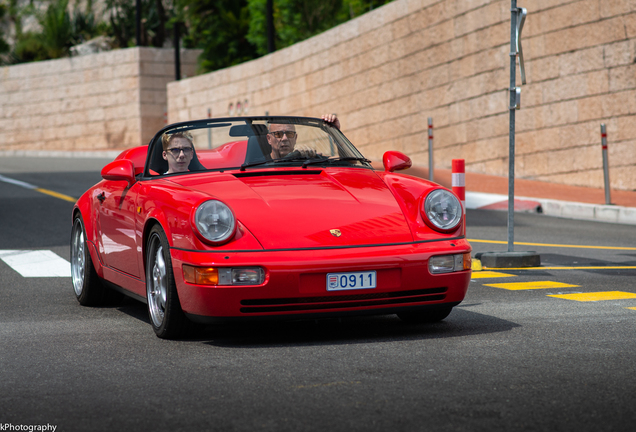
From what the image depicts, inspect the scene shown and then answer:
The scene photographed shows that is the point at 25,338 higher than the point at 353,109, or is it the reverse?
the point at 353,109

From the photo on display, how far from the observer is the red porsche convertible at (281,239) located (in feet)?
15.4

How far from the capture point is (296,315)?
15.7 ft

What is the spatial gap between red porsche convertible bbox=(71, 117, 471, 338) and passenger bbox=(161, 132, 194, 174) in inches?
0.4

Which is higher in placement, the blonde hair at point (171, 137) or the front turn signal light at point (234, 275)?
the blonde hair at point (171, 137)

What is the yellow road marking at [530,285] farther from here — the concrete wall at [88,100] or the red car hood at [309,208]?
the concrete wall at [88,100]

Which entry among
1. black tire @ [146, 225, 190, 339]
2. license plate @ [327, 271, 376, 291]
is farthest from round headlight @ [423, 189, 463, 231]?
black tire @ [146, 225, 190, 339]

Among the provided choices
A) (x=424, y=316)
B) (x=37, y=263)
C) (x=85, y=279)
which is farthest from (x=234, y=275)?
(x=37, y=263)

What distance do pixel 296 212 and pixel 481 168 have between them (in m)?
15.5

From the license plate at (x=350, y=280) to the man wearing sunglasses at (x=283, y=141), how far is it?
4.11 ft

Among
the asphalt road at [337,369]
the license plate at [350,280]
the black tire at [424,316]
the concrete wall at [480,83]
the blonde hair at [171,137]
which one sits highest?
the concrete wall at [480,83]

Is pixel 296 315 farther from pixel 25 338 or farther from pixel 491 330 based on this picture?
pixel 25 338

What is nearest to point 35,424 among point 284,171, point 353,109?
point 284,171

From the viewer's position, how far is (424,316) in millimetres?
5445

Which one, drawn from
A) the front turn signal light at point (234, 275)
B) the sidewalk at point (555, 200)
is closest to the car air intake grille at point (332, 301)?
the front turn signal light at point (234, 275)
